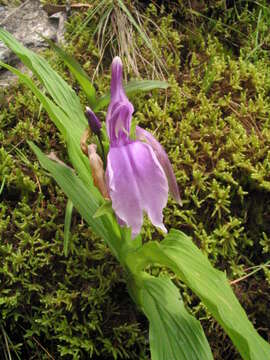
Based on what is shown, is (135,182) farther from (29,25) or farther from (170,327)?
(29,25)

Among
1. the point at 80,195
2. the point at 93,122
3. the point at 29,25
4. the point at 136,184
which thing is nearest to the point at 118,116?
Answer: the point at 93,122

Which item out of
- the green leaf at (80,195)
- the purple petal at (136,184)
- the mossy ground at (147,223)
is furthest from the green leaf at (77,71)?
the purple petal at (136,184)

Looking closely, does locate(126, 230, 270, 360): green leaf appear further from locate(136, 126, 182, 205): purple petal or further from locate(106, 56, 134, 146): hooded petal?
locate(106, 56, 134, 146): hooded petal

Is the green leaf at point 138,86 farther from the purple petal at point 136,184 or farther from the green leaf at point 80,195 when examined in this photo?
the purple petal at point 136,184

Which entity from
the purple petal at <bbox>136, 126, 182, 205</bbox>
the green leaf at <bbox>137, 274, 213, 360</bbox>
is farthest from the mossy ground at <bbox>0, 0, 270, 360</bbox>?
the purple petal at <bbox>136, 126, 182, 205</bbox>

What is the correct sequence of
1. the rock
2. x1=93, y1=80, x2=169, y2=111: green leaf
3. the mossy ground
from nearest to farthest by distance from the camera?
the mossy ground → x1=93, y1=80, x2=169, y2=111: green leaf → the rock

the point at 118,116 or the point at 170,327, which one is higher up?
the point at 118,116
